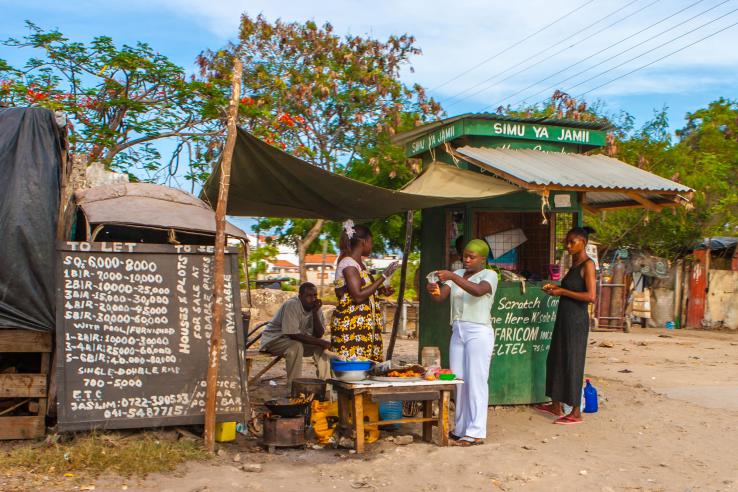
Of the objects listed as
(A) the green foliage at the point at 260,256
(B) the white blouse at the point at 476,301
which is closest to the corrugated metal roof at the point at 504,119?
(B) the white blouse at the point at 476,301

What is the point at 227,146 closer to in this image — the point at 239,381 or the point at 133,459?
the point at 239,381

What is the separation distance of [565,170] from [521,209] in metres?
0.70

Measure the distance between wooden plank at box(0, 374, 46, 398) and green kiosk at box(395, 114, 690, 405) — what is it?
384 centimetres

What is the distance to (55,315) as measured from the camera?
5207 millimetres

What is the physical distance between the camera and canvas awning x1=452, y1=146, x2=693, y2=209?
6414mm

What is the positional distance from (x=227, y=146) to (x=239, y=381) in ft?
5.80

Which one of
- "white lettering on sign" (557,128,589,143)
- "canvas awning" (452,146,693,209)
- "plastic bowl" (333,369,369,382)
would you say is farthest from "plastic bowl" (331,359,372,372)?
"white lettering on sign" (557,128,589,143)

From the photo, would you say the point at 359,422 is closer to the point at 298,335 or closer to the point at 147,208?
the point at 298,335

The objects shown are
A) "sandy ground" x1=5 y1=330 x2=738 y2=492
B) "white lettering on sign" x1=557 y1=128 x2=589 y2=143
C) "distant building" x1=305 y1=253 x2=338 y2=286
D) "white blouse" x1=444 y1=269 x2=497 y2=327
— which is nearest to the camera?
"sandy ground" x1=5 y1=330 x2=738 y2=492

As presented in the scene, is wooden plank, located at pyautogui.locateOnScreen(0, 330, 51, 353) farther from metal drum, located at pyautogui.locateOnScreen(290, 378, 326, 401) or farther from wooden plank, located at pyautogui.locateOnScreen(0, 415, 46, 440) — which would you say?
metal drum, located at pyautogui.locateOnScreen(290, 378, 326, 401)

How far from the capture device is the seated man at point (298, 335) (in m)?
7.18

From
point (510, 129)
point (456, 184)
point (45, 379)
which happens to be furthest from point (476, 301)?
point (45, 379)

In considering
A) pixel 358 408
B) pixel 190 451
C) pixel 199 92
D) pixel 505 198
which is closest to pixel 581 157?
pixel 505 198

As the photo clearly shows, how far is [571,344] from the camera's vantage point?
259 inches
